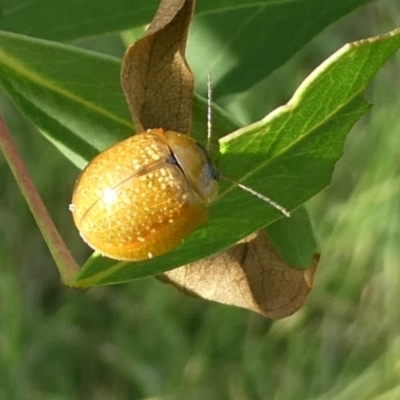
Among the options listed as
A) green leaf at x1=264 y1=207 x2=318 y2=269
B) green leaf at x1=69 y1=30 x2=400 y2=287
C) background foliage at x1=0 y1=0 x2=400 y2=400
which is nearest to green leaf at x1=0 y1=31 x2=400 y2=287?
green leaf at x1=69 y1=30 x2=400 y2=287

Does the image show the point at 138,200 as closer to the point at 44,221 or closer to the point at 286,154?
the point at 44,221

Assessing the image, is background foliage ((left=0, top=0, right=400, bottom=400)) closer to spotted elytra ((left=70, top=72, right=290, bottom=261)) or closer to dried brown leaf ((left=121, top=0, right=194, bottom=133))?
spotted elytra ((left=70, top=72, right=290, bottom=261))

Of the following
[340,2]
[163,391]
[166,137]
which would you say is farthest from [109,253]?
[163,391]

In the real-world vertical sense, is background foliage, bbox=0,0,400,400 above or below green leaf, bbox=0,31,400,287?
below

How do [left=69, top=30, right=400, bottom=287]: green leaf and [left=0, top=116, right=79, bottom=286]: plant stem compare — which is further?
[left=0, top=116, right=79, bottom=286]: plant stem

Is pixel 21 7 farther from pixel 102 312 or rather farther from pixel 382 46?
pixel 102 312

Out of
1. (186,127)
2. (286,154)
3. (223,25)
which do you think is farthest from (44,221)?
(223,25)

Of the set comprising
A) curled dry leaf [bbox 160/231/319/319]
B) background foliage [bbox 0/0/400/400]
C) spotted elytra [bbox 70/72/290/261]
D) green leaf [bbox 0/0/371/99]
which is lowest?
background foliage [bbox 0/0/400/400]
